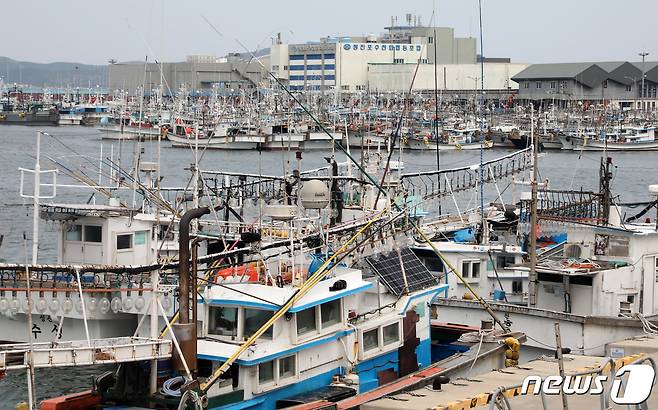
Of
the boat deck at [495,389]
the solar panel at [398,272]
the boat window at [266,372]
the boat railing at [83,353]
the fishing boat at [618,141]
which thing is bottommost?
the boat deck at [495,389]

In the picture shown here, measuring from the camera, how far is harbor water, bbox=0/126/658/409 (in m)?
24.2

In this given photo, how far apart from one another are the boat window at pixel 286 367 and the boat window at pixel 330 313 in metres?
0.87

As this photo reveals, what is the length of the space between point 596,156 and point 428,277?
3347 inches

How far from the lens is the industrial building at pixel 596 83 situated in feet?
449

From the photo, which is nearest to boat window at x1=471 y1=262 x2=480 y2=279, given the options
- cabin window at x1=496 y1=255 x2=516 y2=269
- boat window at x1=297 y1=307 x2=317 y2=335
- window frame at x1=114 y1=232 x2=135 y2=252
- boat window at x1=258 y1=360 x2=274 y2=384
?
cabin window at x1=496 y1=255 x2=516 y2=269

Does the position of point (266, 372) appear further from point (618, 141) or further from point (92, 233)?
point (618, 141)

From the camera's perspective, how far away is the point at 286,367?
17109mm

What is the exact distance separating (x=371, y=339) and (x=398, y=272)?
1.84 metres

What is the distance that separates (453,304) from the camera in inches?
963

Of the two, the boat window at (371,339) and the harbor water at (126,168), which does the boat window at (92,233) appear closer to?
the harbor water at (126,168)

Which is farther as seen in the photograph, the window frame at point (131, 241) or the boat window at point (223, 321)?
the window frame at point (131, 241)

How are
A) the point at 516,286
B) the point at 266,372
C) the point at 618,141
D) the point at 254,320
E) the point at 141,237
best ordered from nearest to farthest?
the point at 266,372, the point at 254,320, the point at 141,237, the point at 516,286, the point at 618,141

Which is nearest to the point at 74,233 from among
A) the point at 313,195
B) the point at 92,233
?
the point at 92,233

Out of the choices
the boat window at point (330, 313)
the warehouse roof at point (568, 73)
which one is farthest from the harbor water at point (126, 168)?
the warehouse roof at point (568, 73)
